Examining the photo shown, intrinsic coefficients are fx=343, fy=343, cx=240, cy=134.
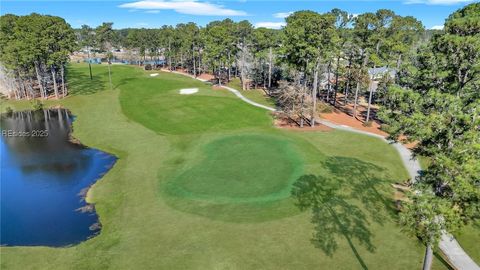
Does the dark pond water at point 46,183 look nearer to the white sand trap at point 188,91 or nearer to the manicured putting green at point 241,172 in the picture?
the manicured putting green at point 241,172

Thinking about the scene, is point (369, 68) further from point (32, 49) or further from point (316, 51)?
point (32, 49)

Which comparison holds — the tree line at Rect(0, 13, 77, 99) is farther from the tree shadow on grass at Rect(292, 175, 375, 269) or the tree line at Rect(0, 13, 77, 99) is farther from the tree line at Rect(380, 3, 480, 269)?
the tree line at Rect(380, 3, 480, 269)

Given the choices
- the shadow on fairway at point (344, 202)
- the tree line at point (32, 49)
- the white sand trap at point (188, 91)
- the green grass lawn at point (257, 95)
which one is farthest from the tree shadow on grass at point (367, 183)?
the tree line at point (32, 49)

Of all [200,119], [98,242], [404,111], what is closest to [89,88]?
[200,119]

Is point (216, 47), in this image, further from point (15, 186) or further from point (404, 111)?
point (404, 111)

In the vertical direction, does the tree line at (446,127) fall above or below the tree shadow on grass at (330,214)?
above
